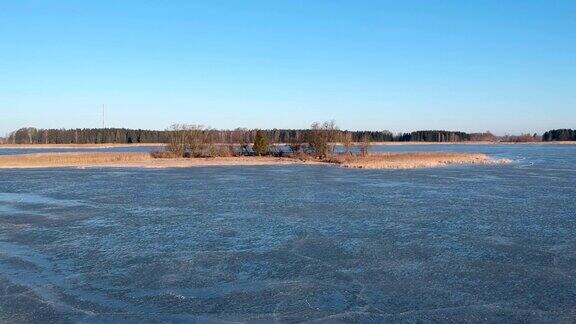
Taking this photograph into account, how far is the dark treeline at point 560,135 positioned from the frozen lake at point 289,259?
134 metres

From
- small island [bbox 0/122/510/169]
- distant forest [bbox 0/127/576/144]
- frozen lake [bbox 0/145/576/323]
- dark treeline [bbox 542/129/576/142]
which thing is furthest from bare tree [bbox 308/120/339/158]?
dark treeline [bbox 542/129/576/142]

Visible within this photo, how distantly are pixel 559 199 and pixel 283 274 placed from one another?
1300cm

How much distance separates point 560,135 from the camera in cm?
13900

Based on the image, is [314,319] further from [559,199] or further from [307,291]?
[559,199]

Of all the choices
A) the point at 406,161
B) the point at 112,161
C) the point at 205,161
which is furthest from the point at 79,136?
the point at 406,161

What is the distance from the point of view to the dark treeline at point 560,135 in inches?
5399

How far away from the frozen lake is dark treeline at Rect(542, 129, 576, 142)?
134m

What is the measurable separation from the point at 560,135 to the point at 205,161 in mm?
123552

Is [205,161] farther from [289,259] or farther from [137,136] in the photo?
[137,136]

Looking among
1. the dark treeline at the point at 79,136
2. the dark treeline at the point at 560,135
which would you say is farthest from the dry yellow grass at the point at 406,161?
the dark treeline at the point at 560,135

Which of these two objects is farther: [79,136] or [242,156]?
[79,136]

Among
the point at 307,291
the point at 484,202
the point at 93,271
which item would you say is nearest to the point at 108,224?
the point at 93,271

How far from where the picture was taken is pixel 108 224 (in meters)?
13.1

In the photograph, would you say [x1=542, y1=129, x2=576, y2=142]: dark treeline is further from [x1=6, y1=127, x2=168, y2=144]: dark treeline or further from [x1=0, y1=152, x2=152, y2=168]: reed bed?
[x1=0, y1=152, x2=152, y2=168]: reed bed
